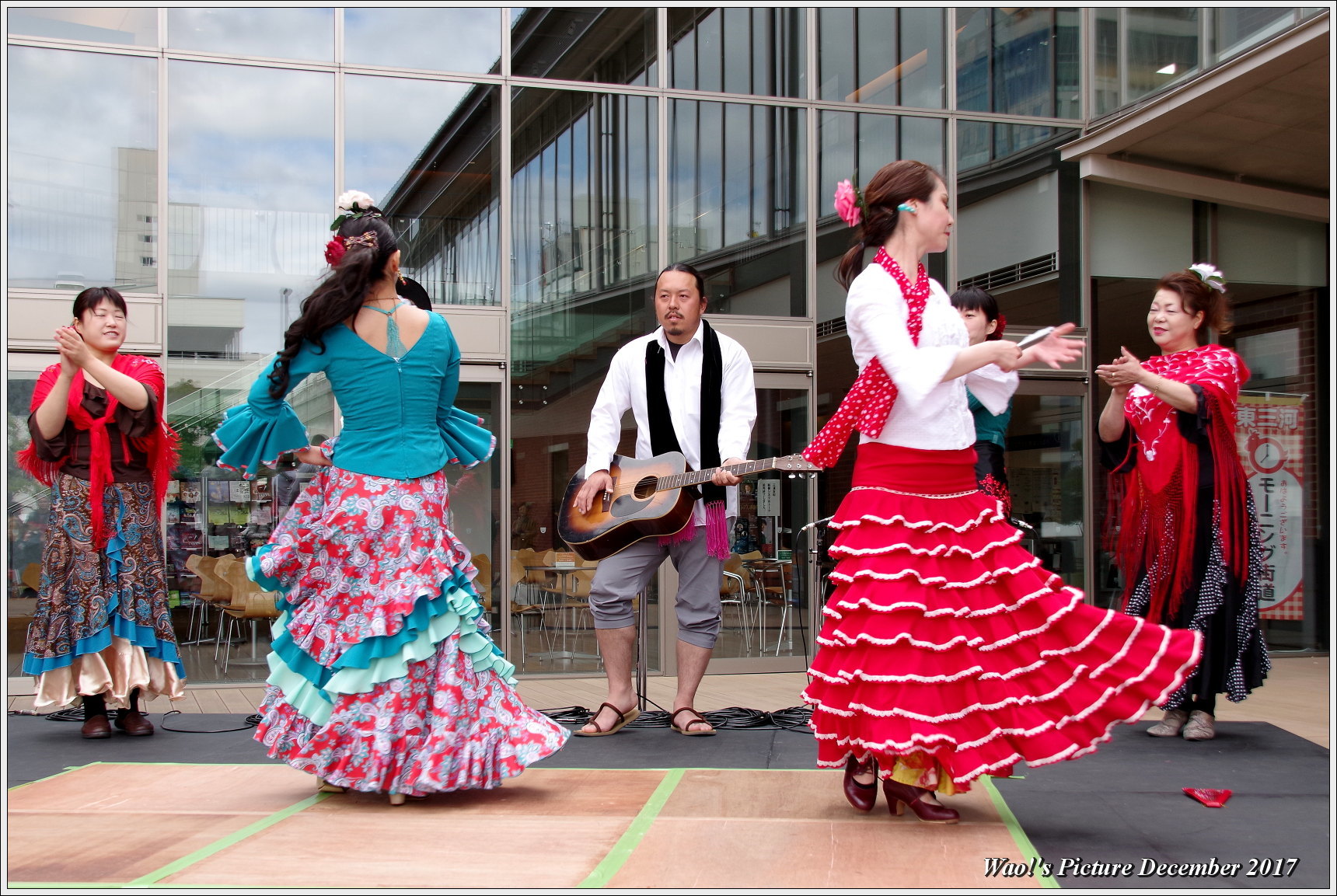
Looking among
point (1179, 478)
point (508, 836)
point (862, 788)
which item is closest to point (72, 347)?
point (508, 836)

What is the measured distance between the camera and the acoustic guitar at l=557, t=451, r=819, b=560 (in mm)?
4461

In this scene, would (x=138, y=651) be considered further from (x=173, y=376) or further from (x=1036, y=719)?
(x=1036, y=719)

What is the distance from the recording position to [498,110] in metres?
7.26

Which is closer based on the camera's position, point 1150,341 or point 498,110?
point 498,110

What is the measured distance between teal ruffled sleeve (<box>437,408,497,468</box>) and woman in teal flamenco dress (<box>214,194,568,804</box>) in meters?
0.13

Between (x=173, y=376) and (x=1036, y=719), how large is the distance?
18.6 feet

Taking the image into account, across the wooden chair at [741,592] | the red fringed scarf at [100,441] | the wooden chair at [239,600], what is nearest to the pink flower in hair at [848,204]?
the red fringed scarf at [100,441]

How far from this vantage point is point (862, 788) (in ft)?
9.81

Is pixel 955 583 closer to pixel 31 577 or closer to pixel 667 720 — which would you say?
pixel 667 720

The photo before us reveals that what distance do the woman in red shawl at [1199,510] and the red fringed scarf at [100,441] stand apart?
3.92 meters

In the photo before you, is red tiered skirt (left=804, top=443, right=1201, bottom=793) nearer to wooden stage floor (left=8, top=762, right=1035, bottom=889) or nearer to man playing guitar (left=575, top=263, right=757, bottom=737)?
wooden stage floor (left=8, top=762, right=1035, bottom=889)

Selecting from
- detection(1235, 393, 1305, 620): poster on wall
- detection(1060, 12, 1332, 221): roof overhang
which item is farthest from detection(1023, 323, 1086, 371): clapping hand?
detection(1235, 393, 1305, 620): poster on wall

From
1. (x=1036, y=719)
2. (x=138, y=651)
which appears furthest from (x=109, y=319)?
(x=1036, y=719)

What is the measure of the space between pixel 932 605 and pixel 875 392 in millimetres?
575
